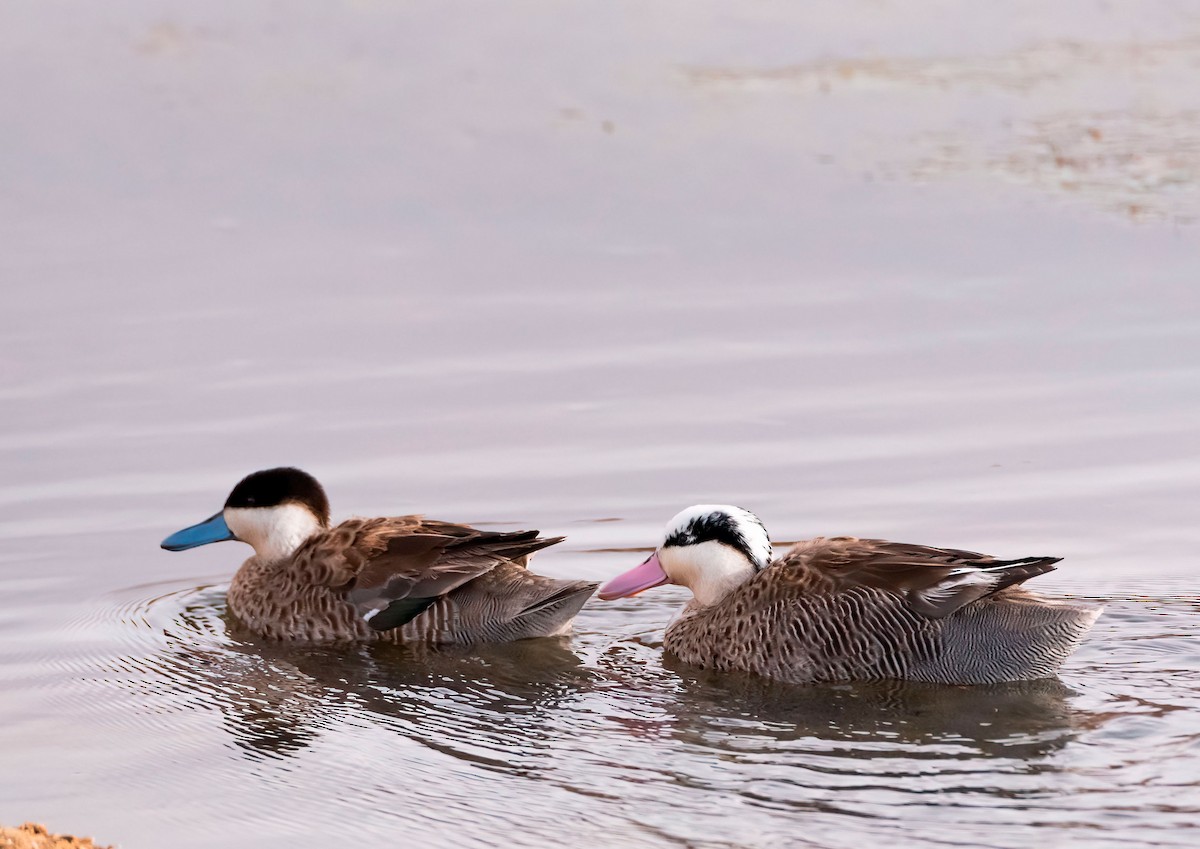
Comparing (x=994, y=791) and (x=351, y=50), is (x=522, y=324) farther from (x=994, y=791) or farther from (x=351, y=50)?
(x=351, y=50)

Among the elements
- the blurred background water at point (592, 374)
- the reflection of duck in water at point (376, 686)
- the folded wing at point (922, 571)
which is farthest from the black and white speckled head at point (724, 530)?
the reflection of duck in water at point (376, 686)

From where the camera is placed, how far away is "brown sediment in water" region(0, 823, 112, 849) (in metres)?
5.70

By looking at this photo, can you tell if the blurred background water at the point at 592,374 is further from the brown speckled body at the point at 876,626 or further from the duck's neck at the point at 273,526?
the duck's neck at the point at 273,526

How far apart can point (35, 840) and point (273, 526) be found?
4.14 meters

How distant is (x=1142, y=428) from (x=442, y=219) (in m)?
7.95

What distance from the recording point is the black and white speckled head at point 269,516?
9.80m

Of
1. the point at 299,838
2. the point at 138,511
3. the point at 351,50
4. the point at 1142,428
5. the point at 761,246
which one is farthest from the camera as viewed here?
the point at 351,50

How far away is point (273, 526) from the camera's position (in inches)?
389

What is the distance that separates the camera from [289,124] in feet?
70.6

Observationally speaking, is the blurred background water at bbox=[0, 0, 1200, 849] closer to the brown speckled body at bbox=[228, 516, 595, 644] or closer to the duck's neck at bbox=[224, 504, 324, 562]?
the brown speckled body at bbox=[228, 516, 595, 644]

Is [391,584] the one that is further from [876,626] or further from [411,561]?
[876,626]

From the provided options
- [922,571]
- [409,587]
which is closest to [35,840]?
[409,587]

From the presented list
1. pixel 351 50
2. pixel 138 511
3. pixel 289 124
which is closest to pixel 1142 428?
pixel 138 511

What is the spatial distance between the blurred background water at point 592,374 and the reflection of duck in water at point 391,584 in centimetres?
17
